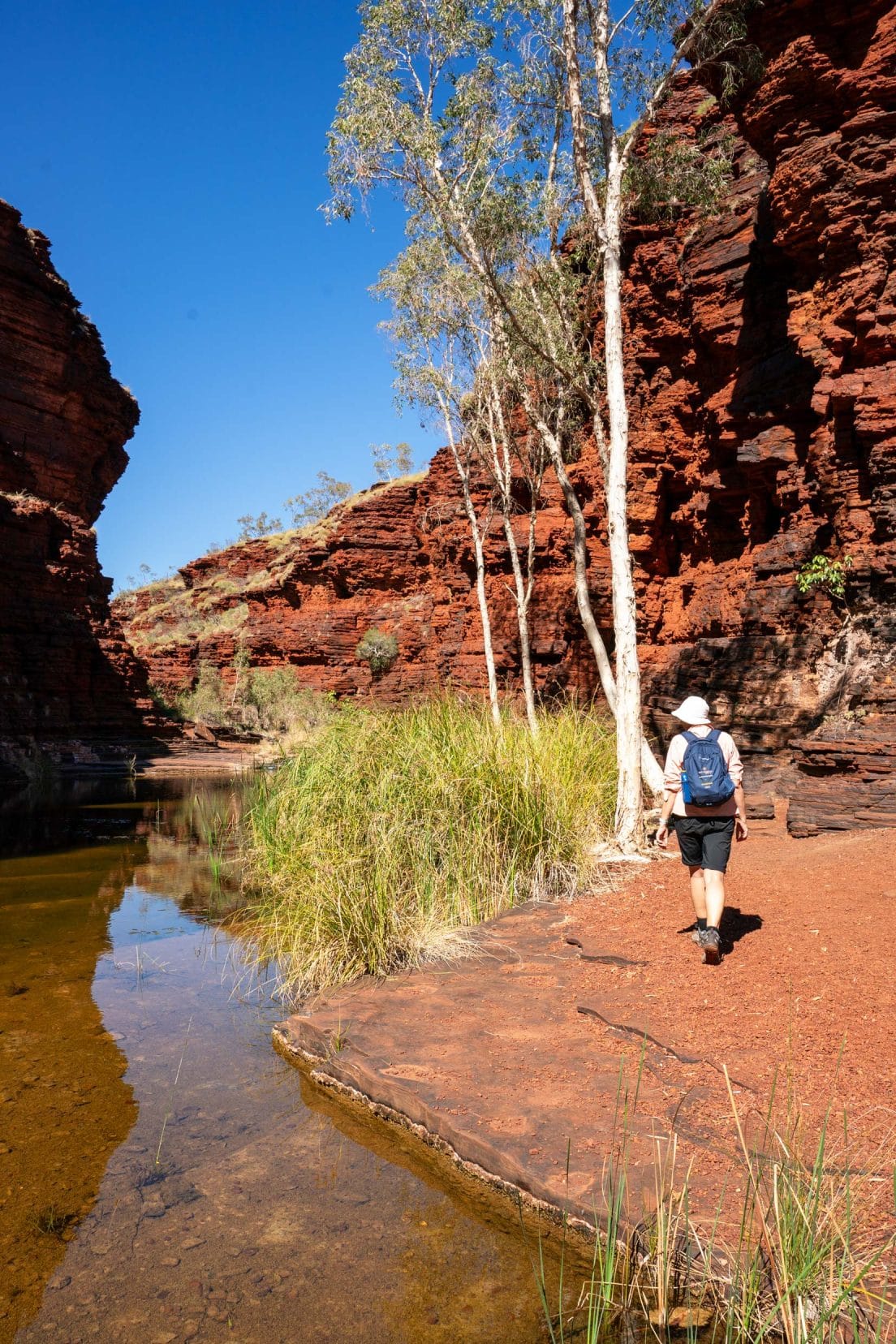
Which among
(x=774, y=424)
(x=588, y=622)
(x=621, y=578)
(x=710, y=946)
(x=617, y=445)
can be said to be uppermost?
(x=774, y=424)

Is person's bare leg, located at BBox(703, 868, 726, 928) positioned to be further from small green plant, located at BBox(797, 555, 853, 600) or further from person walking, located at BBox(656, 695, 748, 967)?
small green plant, located at BBox(797, 555, 853, 600)

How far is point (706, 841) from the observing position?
16.8ft

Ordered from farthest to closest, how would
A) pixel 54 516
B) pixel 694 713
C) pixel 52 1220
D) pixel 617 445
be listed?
pixel 54 516
pixel 617 445
pixel 694 713
pixel 52 1220

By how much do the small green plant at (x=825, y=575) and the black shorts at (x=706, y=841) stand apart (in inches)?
300

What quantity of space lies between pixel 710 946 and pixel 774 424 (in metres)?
12.6

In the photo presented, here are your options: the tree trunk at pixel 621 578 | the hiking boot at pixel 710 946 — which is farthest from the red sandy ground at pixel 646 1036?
the tree trunk at pixel 621 578

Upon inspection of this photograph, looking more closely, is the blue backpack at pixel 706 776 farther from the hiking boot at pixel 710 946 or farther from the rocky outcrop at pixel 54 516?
the rocky outcrop at pixel 54 516

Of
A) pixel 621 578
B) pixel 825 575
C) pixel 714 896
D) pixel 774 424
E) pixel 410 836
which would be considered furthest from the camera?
pixel 774 424

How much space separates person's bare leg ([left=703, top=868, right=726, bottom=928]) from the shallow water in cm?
236

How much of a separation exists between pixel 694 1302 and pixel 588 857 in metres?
5.37

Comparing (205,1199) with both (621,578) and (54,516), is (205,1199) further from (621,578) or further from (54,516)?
(54,516)

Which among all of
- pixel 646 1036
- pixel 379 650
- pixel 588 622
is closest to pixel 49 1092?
pixel 646 1036

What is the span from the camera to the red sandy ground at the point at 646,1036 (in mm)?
3191

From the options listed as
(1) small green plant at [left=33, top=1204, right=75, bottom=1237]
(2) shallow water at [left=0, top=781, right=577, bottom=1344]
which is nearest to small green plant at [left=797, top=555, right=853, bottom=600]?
(2) shallow water at [left=0, top=781, right=577, bottom=1344]
